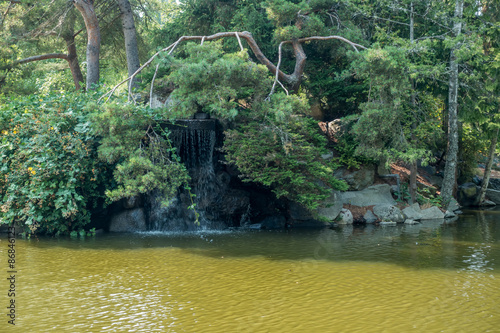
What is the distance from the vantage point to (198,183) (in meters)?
13.1

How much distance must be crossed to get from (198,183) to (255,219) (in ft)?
6.68

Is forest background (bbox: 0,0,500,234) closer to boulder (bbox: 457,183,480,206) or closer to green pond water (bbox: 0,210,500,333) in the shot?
boulder (bbox: 457,183,480,206)

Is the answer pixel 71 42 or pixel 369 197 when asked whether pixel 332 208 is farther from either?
pixel 71 42

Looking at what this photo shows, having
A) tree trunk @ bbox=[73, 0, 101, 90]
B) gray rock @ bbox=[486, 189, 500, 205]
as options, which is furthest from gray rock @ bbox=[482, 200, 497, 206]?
tree trunk @ bbox=[73, 0, 101, 90]

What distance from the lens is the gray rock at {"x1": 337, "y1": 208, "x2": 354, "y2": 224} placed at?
537 inches

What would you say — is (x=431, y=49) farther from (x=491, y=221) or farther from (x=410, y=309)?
(x=410, y=309)

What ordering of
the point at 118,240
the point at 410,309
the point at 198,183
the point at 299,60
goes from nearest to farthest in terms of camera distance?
the point at 410,309
the point at 118,240
the point at 198,183
the point at 299,60

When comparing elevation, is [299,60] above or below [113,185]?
above

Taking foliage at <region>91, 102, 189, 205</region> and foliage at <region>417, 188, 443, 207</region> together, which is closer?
foliage at <region>91, 102, 189, 205</region>

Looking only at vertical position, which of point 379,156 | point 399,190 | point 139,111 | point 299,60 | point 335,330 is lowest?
point 335,330

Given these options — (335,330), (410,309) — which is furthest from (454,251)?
(335,330)

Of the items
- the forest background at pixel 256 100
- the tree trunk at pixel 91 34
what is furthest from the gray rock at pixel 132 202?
the tree trunk at pixel 91 34

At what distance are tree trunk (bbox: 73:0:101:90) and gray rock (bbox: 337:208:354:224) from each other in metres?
9.81

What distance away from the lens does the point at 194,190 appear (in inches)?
517
